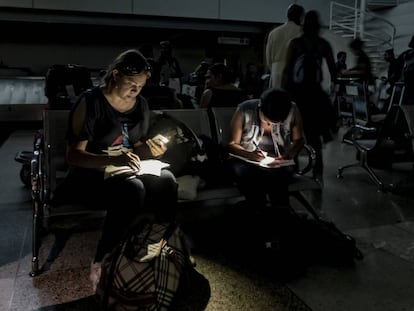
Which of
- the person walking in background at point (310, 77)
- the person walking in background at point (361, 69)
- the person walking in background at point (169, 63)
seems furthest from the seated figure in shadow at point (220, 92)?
the person walking in background at point (169, 63)

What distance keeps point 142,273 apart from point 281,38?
3.20 meters

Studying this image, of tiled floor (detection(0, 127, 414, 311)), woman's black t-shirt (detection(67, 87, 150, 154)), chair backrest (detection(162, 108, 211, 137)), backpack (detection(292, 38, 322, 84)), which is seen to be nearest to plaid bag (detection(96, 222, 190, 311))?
tiled floor (detection(0, 127, 414, 311))

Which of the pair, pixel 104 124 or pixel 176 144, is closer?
pixel 104 124

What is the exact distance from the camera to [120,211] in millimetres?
2143

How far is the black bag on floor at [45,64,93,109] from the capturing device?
4719 mm

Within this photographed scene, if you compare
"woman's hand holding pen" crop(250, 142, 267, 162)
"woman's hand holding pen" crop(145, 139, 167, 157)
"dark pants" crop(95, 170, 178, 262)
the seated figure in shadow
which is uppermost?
the seated figure in shadow

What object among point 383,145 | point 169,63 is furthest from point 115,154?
point 169,63

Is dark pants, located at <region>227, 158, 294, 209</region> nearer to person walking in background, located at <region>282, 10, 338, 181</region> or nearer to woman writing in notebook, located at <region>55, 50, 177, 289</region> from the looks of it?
woman writing in notebook, located at <region>55, 50, 177, 289</region>

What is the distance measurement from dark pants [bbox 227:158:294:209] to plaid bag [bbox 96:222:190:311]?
802mm

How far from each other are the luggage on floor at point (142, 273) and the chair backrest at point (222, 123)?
4.34 ft

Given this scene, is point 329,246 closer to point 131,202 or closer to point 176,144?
point 176,144

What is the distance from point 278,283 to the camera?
2309mm

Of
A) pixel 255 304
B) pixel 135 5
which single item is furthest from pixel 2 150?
pixel 135 5

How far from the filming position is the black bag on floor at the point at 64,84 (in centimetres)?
472
